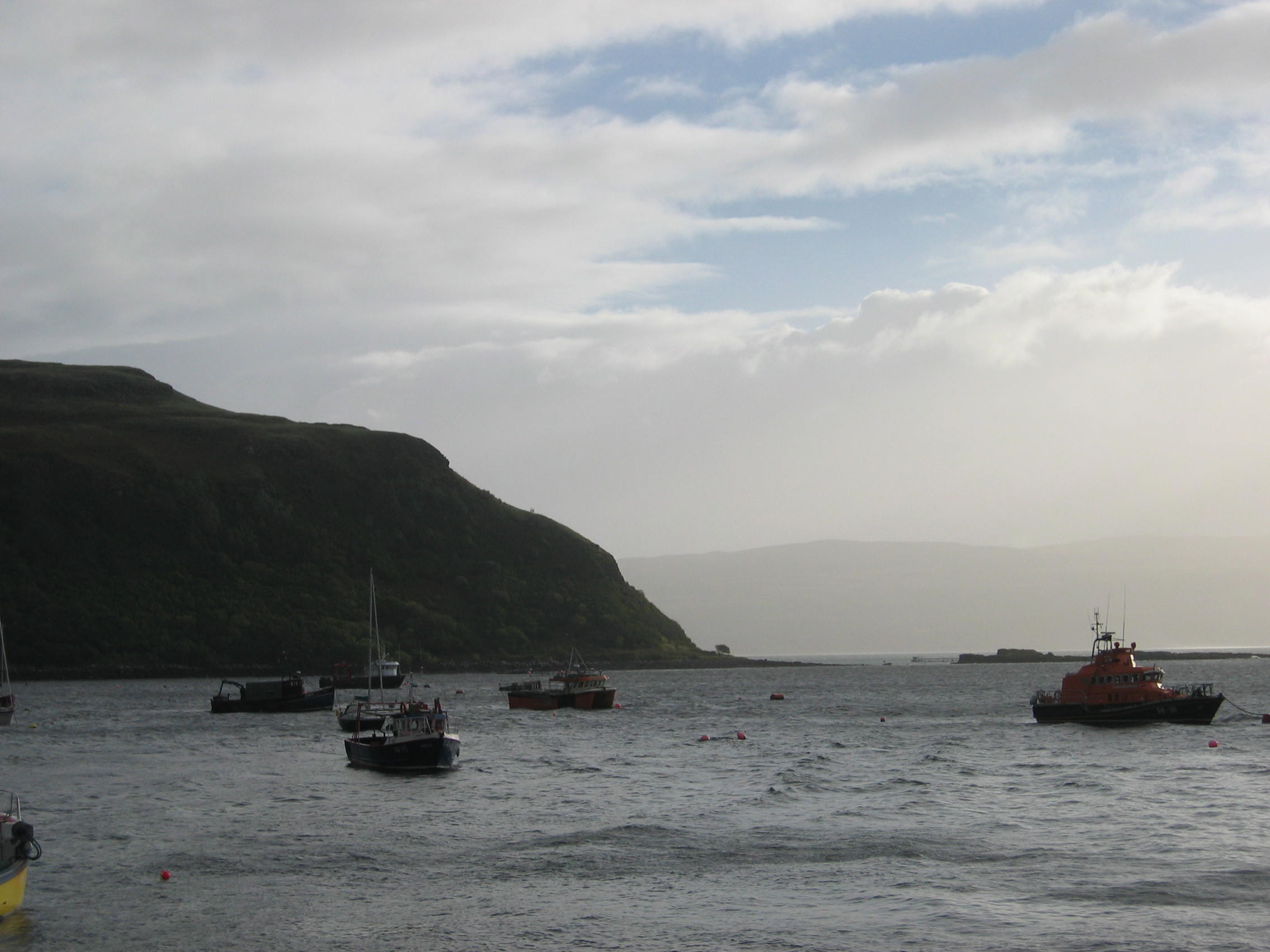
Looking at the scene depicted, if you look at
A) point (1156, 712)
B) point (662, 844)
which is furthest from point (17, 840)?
point (1156, 712)

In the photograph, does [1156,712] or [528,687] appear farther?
[528,687]

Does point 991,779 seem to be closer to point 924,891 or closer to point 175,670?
point 924,891

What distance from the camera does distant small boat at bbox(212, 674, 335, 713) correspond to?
367 feet

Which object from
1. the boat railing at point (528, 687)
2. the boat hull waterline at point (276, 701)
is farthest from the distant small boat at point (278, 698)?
the boat railing at point (528, 687)

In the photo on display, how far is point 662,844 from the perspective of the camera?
41.0m

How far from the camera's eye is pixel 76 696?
134 meters

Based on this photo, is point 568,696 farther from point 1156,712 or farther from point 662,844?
point 662,844

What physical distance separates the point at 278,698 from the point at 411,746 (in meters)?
56.7

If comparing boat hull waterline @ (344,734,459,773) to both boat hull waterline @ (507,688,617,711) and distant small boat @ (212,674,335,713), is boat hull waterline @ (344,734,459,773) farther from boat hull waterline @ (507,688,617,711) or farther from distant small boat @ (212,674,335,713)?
distant small boat @ (212,674,335,713)

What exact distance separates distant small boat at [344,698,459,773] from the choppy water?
0.98 meters

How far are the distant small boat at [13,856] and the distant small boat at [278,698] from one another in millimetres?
82711

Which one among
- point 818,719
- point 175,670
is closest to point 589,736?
point 818,719

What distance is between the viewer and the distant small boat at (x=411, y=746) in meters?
60.7

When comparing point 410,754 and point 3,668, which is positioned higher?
point 3,668
